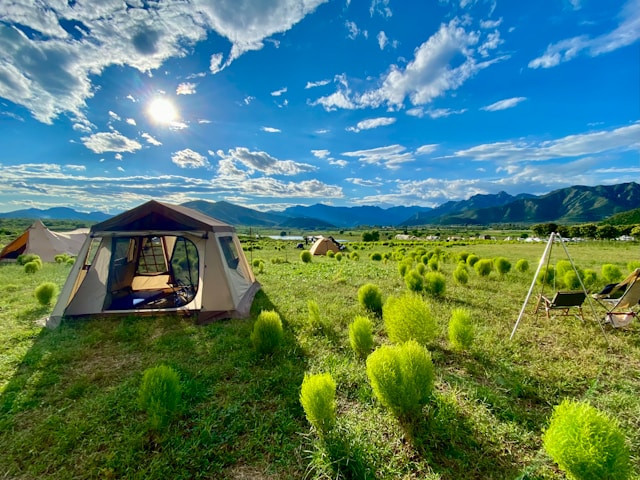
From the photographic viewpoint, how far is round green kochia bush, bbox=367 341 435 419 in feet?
10.9

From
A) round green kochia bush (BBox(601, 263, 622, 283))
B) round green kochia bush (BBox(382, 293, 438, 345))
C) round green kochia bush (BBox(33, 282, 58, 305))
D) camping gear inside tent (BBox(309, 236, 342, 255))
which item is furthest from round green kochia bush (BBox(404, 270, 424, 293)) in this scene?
camping gear inside tent (BBox(309, 236, 342, 255))

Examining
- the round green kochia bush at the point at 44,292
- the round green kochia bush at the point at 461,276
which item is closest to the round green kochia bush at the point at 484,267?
the round green kochia bush at the point at 461,276

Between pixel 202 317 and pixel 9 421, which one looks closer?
pixel 9 421

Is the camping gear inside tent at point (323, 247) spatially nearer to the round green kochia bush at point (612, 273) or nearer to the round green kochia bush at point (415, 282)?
the round green kochia bush at point (415, 282)

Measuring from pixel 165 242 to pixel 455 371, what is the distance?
965 centimetres

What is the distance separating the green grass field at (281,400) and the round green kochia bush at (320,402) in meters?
0.22

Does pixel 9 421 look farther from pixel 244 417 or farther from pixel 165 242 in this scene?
pixel 165 242

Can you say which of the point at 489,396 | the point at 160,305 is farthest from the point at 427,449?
the point at 160,305

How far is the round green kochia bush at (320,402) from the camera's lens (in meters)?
3.11

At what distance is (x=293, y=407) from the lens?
3.91 meters

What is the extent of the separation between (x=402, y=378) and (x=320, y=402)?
999 mm

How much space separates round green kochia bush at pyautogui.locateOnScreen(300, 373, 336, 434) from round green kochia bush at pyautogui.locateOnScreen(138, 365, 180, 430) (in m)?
1.67

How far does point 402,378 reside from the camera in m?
3.37

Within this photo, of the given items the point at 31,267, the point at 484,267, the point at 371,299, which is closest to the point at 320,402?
the point at 371,299
